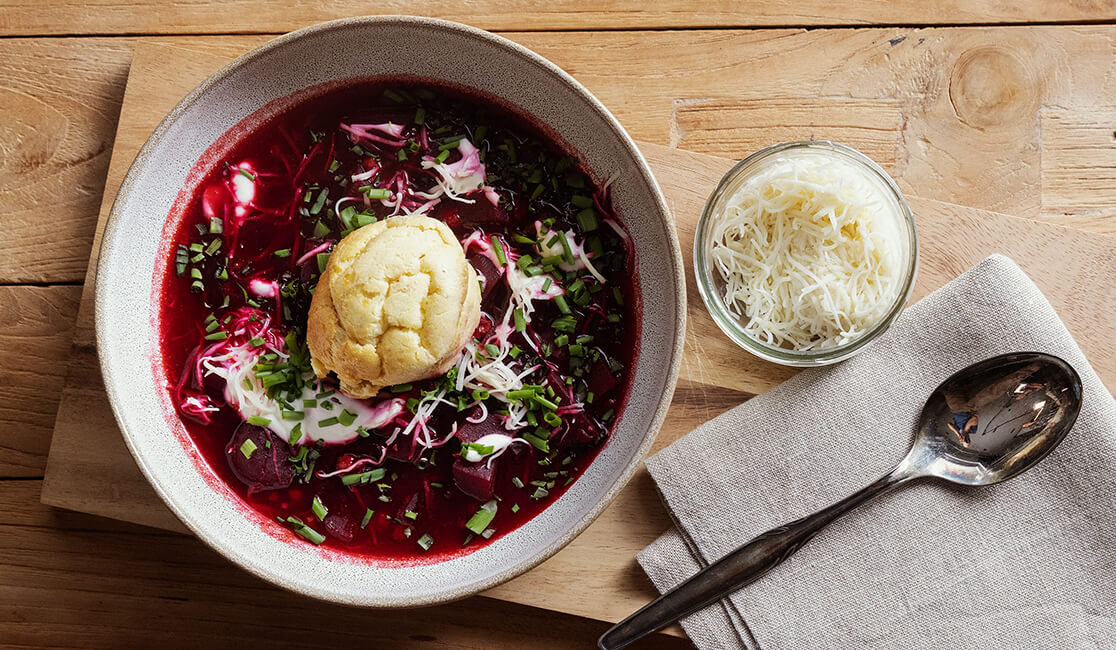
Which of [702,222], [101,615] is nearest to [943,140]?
[702,222]

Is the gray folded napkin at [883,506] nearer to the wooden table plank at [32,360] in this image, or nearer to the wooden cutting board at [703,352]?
the wooden cutting board at [703,352]

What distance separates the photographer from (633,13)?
125 inches

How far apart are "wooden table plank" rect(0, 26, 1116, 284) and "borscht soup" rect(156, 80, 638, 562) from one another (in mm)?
480

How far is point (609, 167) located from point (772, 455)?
116cm

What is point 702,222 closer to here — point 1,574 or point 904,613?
point 904,613

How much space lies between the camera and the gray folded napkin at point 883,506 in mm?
2891

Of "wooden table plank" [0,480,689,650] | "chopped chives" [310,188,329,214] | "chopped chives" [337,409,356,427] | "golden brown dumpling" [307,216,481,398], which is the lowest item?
"wooden table plank" [0,480,689,650]

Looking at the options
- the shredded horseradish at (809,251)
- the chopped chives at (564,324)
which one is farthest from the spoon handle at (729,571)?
the chopped chives at (564,324)

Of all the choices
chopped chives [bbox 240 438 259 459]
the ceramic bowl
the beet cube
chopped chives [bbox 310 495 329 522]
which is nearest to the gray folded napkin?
the ceramic bowl

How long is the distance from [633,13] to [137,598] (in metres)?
3.07

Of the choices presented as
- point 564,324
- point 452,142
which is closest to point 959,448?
point 564,324

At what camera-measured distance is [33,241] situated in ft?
10.9

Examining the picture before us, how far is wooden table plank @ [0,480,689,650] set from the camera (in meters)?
3.37

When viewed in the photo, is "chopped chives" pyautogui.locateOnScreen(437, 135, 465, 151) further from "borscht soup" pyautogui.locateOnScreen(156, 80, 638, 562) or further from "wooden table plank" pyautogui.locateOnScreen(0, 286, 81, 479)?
"wooden table plank" pyautogui.locateOnScreen(0, 286, 81, 479)
